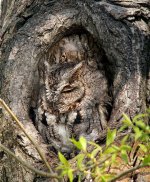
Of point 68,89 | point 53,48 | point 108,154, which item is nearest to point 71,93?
point 68,89

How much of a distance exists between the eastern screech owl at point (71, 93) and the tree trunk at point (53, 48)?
3 centimetres

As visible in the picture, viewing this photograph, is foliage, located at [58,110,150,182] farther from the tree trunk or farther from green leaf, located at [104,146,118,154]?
the tree trunk

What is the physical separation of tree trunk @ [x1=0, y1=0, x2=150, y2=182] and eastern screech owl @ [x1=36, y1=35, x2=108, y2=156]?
0.11 ft

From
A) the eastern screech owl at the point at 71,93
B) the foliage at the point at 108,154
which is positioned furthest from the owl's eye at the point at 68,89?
the foliage at the point at 108,154

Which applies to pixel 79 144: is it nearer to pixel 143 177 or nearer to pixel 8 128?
pixel 143 177

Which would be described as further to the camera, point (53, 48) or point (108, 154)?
point (53, 48)

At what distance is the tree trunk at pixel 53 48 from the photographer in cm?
202

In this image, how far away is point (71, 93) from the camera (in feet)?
7.30

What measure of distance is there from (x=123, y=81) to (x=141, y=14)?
36cm

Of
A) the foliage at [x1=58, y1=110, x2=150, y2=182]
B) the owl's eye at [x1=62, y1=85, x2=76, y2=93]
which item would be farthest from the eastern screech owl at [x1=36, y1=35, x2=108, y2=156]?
the foliage at [x1=58, y1=110, x2=150, y2=182]

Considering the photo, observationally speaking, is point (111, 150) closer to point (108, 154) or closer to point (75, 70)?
point (108, 154)

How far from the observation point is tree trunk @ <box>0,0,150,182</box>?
6.63ft

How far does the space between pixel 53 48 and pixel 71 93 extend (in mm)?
267

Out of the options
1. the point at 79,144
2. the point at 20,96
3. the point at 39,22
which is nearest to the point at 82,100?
the point at 20,96
